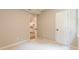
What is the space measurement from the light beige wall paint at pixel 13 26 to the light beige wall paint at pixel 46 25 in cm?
23

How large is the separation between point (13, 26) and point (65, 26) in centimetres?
92

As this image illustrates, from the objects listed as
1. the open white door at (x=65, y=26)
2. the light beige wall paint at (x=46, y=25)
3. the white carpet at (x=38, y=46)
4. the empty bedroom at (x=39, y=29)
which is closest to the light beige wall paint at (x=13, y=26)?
the empty bedroom at (x=39, y=29)

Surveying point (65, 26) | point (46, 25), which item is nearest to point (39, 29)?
point (46, 25)

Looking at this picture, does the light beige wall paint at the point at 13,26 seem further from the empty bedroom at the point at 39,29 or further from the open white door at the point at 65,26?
the open white door at the point at 65,26

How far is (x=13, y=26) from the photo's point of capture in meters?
1.82

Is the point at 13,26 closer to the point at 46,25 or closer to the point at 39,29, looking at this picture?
the point at 39,29

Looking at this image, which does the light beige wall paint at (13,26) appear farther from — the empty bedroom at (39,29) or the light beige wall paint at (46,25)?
the light beige wall paint at (46,25)

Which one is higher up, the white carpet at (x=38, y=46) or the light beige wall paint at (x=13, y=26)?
the light beige wall paint at (x=13, y=26)

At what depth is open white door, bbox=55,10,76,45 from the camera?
1.76 m

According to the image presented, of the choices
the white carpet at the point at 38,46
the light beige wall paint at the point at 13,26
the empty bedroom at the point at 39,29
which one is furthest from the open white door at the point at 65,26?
the light beige wall paint at the point at 13,26

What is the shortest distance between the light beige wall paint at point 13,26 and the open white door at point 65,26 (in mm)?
548

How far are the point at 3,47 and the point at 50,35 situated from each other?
32.7 inches

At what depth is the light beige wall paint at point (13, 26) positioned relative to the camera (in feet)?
5.69
